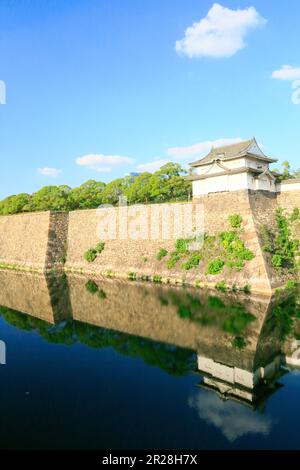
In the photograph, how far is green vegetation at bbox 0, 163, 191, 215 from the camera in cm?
2925

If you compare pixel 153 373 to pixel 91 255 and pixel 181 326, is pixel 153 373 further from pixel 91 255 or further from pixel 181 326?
pixel 91 255

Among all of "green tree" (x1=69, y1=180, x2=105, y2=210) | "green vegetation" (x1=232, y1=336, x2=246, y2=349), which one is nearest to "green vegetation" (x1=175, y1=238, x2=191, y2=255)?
"green vegetation" (x1=232, y1=336, x2=246, y2=349)

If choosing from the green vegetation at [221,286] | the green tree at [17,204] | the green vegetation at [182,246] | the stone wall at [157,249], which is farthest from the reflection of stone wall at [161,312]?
the green tree at [17,204]

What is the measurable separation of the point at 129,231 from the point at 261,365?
15256mm

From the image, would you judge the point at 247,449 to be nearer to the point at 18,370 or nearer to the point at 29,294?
the point at 18,370

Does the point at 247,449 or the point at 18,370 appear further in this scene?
the point at 18,370

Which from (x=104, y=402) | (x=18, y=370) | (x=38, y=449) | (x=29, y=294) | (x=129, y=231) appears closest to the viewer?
(x=38, y=449)

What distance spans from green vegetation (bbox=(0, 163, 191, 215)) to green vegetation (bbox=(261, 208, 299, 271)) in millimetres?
8895

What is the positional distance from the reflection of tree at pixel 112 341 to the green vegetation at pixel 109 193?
1612 cm

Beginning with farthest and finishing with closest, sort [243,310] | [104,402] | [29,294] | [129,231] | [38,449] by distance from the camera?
[129,231] → [29,294] → [243,310] → [104,402] → [38,449]

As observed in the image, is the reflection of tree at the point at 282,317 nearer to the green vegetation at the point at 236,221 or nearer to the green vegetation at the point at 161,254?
→ the green vegetation at the point at 236,221
